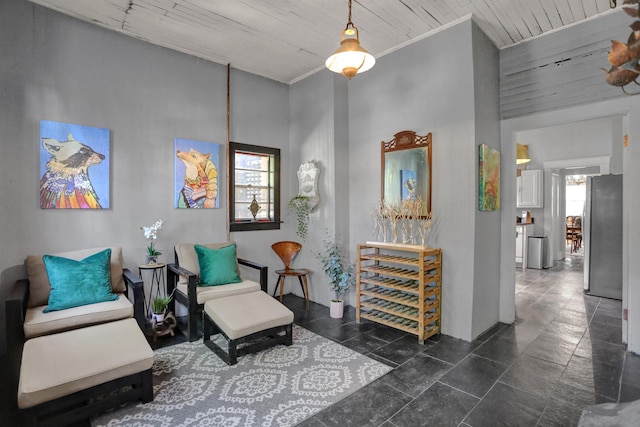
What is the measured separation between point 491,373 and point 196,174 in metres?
3.70

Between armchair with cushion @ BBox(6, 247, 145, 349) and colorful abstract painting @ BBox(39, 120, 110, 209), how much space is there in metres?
0.53

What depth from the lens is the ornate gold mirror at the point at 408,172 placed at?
11.6ft

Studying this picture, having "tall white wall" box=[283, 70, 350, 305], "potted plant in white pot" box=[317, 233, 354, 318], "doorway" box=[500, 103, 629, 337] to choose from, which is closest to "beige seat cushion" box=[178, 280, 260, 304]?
"potted plant in white pot" box=[317, 233, 354, 318]

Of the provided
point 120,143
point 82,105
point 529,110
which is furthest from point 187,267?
point 529,110

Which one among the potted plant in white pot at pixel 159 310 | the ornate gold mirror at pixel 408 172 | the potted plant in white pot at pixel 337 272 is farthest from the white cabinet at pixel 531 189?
the potted plant in white pot at pixel 159 310

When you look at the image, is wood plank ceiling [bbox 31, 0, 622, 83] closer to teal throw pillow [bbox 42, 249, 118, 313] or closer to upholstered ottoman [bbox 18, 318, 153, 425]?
teal throw pillow [bbox 42, 249, 118, 313]

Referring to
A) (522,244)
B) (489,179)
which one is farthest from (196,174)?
(522,244)

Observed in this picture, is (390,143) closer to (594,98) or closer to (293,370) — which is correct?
(594,98)

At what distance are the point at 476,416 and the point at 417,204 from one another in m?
2.01

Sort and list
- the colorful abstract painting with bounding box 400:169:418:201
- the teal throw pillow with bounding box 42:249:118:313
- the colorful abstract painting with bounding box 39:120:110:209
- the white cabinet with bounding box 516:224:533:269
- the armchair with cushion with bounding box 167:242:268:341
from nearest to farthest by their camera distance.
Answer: the teal throw pillow with bounding box 42:249:118:313 < the colorful abstract painting with bounding box 39:120:110:209 < the armchair with cushion with bounding box 167:242:268:341 < the colorful abstract painting with bounding box 400:169:418:201 < the white cabinet with bounding box 516:224:533:269

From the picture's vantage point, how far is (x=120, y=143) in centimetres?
345

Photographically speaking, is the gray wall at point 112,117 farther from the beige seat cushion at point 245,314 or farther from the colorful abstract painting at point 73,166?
the beige seat cushion at point 245,314

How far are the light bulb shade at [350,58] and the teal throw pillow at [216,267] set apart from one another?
2.32 metres

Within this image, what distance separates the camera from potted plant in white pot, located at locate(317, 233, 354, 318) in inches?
156
